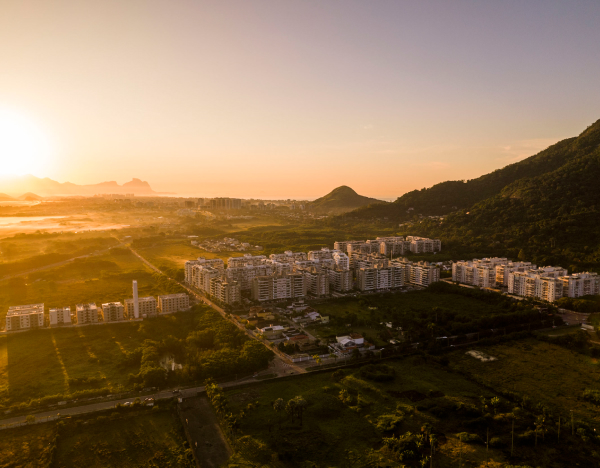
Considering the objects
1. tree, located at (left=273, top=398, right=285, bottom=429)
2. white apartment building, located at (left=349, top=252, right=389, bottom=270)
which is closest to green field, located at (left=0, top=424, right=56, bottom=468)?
tree, located at (left=273, top=398, right=285, bottom=429)

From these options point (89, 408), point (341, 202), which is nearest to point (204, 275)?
point (89, 408)

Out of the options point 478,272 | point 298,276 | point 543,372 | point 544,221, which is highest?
point 544,221

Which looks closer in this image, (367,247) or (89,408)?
(89,408)

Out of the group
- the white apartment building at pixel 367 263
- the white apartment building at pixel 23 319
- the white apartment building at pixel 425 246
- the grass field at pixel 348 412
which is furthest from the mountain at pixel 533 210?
the white apartment building at pixel 23 319

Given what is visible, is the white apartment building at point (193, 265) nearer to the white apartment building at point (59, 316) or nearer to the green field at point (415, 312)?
the white apartment building at point (59, 316)

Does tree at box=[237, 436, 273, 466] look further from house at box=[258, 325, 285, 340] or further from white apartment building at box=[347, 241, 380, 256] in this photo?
white apartment building at box=[347, 241, 380, 256]

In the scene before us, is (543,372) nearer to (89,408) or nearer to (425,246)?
(89,408)

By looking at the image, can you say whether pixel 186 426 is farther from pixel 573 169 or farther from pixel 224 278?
pixel 573 169
